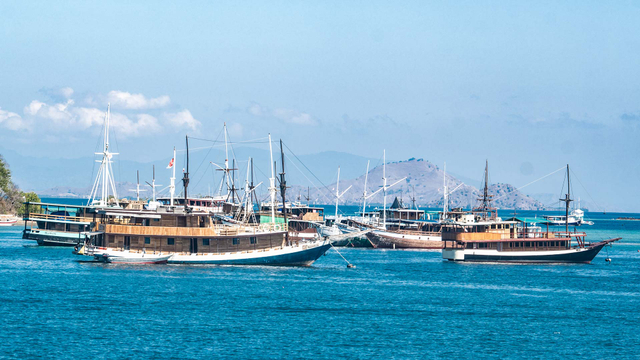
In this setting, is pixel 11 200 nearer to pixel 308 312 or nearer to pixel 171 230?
pixel 171 230

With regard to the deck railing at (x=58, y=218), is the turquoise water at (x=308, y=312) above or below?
below

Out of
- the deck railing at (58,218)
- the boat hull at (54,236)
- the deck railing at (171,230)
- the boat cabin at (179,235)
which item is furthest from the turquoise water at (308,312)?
the deck railing at (58,218)

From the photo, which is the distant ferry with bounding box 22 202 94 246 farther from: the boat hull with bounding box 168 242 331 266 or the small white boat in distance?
the small white boat in distance

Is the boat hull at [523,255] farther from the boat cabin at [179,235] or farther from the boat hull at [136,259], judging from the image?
the boat hull at [136,259]

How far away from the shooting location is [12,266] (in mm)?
Result: 71062

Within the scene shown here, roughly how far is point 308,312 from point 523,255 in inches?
1696

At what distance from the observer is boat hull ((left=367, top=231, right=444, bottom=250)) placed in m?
116

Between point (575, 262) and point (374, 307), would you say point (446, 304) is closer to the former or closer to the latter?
point (374, 307)

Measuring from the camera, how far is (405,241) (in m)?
117

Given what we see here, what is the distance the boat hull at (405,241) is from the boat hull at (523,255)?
27356mm

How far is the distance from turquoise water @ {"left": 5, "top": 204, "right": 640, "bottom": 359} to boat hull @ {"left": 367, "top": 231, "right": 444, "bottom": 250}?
127 ft

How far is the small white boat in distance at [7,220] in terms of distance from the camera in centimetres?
15150

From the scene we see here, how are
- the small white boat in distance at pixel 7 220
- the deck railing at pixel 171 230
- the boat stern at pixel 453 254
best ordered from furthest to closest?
the small white boat in distance at pixel 7 220 < the boat stern at pixel 453 254 < the deck railing at pixel 171 230

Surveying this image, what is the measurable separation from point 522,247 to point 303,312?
43557 millimetres
